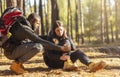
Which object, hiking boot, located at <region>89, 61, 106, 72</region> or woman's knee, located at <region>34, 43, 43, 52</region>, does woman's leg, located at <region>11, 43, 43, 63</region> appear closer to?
woman's knee, located at <region>34, 43, 43, 52</region>

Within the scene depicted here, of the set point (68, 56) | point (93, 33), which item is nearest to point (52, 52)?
point (68, 56)

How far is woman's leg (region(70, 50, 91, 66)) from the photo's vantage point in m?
7.78

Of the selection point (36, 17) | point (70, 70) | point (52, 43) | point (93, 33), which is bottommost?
point (93, 33)

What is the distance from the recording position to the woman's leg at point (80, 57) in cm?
778

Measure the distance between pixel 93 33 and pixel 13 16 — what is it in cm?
4855

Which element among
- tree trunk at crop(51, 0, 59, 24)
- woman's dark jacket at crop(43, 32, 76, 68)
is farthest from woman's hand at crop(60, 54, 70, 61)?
tree trunk at crop(51, 0, 59, 24)

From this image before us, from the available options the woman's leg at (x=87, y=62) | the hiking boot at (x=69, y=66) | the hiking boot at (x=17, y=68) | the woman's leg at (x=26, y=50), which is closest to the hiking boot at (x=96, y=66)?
the woman's leg at (x=87, y=62)

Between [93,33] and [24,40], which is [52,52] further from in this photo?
[93,33]

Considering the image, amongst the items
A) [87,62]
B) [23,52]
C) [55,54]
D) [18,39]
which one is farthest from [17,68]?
[87,62]

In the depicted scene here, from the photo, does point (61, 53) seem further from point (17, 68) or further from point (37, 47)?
point (17, 68)

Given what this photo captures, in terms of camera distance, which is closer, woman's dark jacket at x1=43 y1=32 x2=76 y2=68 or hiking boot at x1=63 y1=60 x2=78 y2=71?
hiking boot at x1=63 y1=60 x2=78 y2=71

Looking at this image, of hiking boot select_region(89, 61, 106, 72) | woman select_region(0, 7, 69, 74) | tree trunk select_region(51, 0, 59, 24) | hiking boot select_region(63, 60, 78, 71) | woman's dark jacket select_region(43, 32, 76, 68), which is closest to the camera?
woman select_region(0, 7, 69, 74)

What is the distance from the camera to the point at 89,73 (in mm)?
7586

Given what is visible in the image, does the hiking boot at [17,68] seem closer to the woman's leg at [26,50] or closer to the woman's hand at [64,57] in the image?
the woman's leg at [26,50]
